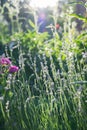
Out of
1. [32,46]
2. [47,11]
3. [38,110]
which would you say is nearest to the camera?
[38,110]

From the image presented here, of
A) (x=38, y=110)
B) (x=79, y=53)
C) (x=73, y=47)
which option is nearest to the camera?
(x=38, y=110)

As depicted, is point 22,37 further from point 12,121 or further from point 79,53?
point 12,121

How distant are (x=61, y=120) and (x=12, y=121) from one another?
48 centimetres

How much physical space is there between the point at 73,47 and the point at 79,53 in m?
0.74

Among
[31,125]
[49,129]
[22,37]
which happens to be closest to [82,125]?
[49,129]

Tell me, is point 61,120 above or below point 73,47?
below

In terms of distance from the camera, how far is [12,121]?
3348 millimetres

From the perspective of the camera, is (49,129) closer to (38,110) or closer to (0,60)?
(38,110)

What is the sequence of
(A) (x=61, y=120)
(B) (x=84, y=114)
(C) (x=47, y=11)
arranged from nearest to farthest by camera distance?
(B) (x=84, y=114), (A) (x=61, y=120), (C) (x=47, y=11)

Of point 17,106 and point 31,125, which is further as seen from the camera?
point 17,106

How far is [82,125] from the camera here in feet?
9.70

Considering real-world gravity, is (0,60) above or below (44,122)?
above

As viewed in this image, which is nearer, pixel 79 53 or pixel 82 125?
pixel 82 125

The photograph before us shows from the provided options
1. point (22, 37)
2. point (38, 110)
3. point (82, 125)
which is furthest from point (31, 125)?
point (22, 37)
